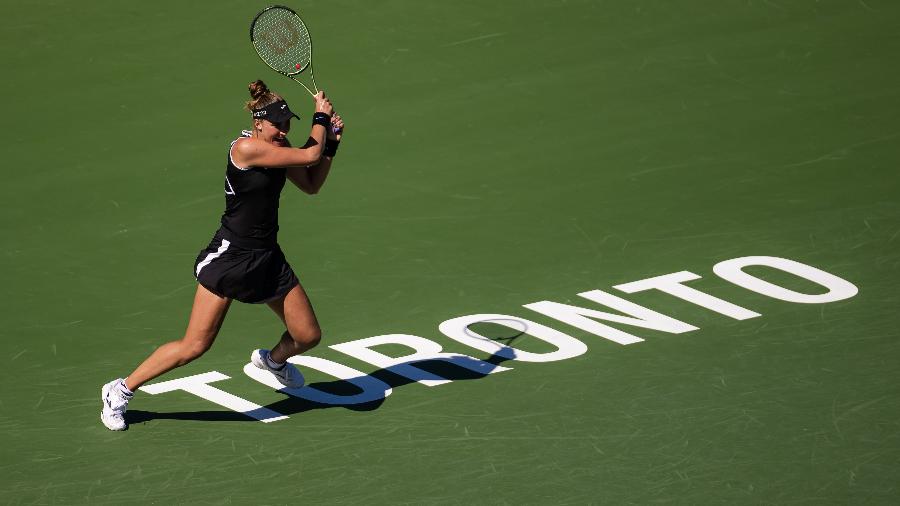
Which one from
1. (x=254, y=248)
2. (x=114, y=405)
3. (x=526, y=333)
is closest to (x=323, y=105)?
(x=254, y=248)

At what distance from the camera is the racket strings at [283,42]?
9.77 metres

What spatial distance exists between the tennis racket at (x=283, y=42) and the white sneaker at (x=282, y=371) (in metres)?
1.76

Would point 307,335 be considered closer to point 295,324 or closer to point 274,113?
point 295,324

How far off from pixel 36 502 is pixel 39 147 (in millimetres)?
7035

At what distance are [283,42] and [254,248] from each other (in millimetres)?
1618

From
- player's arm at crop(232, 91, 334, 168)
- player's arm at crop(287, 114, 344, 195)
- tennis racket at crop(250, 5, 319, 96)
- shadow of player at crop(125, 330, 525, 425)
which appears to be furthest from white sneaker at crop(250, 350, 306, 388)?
tennis racket at crop(250, 5, 319, 96)

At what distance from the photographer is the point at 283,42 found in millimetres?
9930

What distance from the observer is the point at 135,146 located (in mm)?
14734

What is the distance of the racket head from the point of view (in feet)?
32.0

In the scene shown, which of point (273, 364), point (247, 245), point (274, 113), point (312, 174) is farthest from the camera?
point (273, 364)

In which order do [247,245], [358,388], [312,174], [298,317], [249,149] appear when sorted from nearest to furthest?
[249,149] → [247,245] → [298,317] → [312,174] → [358,388]

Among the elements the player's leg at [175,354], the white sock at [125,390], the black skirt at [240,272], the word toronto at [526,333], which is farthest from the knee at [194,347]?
the word toronto at [526,333]

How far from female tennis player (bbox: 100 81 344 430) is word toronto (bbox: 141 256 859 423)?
0.74m

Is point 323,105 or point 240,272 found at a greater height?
point 323,105
